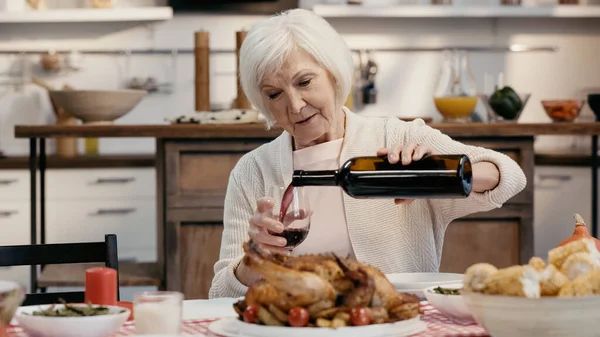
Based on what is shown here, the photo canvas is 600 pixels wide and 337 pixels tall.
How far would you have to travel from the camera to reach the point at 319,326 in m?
1.19

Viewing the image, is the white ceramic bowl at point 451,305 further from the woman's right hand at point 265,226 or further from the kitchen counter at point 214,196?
the kitchen counter at point 214,196

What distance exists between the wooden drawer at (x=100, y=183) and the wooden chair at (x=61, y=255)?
2961 millimetres

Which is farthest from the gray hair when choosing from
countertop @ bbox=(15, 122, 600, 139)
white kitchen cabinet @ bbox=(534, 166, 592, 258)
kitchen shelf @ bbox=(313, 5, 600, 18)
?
white kitchen cabinet @ bbox=(534, 166, 592, 258)

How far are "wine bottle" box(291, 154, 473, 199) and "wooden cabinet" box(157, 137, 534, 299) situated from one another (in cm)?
195

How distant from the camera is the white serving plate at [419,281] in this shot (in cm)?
152

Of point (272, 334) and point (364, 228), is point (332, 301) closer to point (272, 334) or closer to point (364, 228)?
point (272, 334)

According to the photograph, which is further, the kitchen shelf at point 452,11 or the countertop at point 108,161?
the kitchen shelf at point 452,11

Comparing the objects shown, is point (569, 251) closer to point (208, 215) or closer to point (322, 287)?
point (322, 287)

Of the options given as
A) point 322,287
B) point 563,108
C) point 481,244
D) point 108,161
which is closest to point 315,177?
point 322,287

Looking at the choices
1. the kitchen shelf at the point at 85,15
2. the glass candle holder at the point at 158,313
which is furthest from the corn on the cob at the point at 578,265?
the kitchen shelf at the point at 85,15

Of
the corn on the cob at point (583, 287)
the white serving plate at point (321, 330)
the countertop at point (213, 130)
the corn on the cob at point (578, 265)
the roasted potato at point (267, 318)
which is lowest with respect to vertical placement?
the white serving plate at point (321, 330)

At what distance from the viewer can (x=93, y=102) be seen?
350 centimetres

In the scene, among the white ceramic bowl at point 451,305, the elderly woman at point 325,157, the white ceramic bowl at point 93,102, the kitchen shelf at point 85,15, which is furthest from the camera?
the kitchen shelf at point 85,15

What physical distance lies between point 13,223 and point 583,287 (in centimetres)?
400
